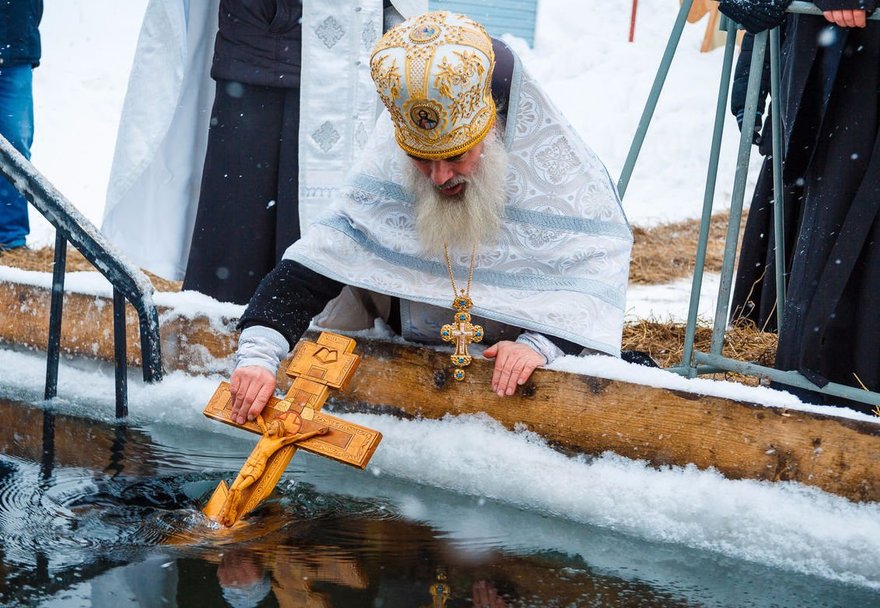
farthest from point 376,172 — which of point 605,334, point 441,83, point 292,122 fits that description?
point 292,122

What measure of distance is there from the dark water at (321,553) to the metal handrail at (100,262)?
1.53 feet

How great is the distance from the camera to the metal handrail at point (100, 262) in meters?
3.23

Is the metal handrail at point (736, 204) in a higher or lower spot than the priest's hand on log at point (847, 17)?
lower

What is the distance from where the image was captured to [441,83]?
2730mm

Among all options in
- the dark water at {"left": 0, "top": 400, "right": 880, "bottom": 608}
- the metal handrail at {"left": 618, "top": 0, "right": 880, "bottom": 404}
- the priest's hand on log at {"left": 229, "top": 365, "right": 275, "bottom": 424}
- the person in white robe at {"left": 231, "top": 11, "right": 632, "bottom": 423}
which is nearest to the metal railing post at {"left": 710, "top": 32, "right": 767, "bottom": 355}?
the metal handrail at {"left": 618, "top": 0, "right": 880, "bottom": 404}

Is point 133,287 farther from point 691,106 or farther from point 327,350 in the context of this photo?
point 691,106

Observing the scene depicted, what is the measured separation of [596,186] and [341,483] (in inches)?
45.1

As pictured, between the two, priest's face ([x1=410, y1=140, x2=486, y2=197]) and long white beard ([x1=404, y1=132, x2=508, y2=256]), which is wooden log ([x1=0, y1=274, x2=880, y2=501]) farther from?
priest's face ([x1=410, y1=140, x2=486, y2=197])

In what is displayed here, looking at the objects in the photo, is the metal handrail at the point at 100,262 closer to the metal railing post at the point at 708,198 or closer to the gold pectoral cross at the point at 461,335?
the gold pectoral cross at the point at 461,335

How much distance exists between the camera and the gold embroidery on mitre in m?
2.75

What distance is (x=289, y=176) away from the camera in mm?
4168

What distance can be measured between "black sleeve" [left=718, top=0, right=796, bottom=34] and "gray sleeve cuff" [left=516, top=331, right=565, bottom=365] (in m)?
1.29

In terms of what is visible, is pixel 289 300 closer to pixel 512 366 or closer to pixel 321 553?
pixel 512 366

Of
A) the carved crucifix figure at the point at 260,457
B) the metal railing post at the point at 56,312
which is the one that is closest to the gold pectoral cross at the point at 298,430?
the carved crucifix figure at the point at 260,457
